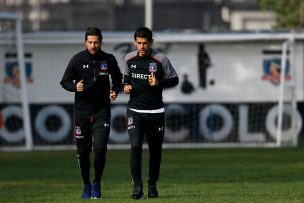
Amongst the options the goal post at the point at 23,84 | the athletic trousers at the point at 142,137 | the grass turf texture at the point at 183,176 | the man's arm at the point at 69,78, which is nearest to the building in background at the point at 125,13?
the goal post at the point at 23,84

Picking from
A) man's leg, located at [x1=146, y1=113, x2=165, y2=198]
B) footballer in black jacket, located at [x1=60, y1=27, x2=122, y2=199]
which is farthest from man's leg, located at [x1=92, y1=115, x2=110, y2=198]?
man's leg, located at [x1=146, y1=113, x2=165, y2=198]

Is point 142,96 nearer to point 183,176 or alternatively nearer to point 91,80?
point 91,80

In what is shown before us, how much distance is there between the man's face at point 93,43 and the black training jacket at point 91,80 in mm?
110

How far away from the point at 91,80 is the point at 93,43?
1.69 feet

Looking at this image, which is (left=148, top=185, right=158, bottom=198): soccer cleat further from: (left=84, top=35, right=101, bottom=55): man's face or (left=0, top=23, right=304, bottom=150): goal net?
(left=0, top=23, right=304, bottom=150): goal net

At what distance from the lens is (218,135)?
34000mm

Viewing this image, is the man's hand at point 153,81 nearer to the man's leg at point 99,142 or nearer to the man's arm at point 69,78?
the man's leg at point 99,142

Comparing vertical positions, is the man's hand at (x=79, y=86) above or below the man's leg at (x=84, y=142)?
above

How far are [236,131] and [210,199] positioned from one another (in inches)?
778

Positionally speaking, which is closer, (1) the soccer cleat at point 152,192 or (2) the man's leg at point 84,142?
(1) the soccer cleat at point 152,192

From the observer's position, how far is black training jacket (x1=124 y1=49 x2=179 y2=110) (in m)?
14.6

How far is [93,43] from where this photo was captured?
48.2 feet

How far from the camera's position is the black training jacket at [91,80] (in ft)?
48.8

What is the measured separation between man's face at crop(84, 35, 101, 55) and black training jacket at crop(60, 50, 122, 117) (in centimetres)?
11
